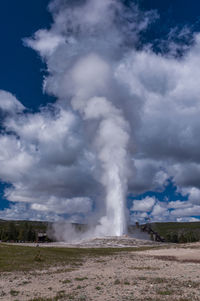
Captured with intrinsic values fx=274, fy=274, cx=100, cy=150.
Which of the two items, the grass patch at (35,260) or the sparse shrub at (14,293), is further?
the grass patch at (35,260)

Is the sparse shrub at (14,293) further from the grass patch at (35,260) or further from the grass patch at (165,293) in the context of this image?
the grass patch at (35,260)

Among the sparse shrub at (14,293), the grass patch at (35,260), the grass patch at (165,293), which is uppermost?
the grass patch at (165,293)

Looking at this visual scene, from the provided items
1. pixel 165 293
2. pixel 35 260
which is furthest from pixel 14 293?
pixel 35 260

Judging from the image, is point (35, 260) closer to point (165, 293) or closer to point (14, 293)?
point (14, 293)

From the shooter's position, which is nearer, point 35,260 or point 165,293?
point 165,293

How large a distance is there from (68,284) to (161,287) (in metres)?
6.80

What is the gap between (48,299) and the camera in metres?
15.7

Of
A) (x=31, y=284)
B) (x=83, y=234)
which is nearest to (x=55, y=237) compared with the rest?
(x=83, y=234)

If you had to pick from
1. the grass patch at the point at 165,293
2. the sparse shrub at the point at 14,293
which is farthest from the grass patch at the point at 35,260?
the grass patch at the point at 165,293

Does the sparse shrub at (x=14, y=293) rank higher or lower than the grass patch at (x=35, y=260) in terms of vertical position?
higher

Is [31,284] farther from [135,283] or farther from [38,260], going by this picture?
[38,260]

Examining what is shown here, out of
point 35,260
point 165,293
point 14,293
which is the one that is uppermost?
point 165,293

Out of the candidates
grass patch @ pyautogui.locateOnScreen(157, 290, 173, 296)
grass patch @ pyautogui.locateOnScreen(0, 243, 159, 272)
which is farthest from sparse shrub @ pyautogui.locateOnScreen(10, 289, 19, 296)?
grass patch @ pyautogui.locateOnScreen(0, 243, 159, 272)

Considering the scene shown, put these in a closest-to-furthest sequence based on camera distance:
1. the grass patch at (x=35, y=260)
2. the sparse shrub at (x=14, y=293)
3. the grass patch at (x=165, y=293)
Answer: the grass patch at (x=165, y=293)
the sparse shrub at (x=14, y=293)
the grass patch at (x=35, y=260)
